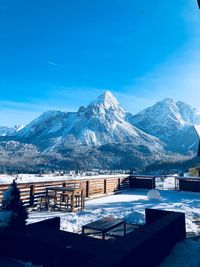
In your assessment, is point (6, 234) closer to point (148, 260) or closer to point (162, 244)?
point (148, 260)

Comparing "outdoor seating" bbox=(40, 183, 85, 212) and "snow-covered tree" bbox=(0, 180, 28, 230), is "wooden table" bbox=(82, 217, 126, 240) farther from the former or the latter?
"outdoor seating" bbox=(40, 183, 85, 212)

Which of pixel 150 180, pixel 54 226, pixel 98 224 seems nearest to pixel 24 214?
pixel 54 226

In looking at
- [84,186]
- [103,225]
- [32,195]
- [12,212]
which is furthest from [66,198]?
[12,212]

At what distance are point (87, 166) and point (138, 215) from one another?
14199 centimetres

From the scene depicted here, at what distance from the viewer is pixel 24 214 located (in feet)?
17.1

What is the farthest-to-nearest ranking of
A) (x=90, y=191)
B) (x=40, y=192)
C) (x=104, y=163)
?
(x=104, y=163)
(x=90, y=191)
(x=40, y=192)

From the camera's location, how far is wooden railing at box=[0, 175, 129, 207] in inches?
403

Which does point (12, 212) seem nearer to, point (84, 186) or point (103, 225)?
point (103, 225)

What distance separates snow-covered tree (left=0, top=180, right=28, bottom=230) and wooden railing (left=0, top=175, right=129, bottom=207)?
4.13 m

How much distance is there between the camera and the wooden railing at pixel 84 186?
1023cm

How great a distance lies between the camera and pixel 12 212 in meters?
5.03

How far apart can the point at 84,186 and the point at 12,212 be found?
853cm

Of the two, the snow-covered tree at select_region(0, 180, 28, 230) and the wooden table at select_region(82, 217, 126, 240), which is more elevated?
the snow-covered tree at select_region(0, 180, 28, 230)

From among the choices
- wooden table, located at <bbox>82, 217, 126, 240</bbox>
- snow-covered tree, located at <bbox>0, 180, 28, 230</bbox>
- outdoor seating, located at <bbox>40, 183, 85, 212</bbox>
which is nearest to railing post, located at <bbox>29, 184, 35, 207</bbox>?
outdoor seating, located at <bbox>40, 183, 85, 212</bbox>
